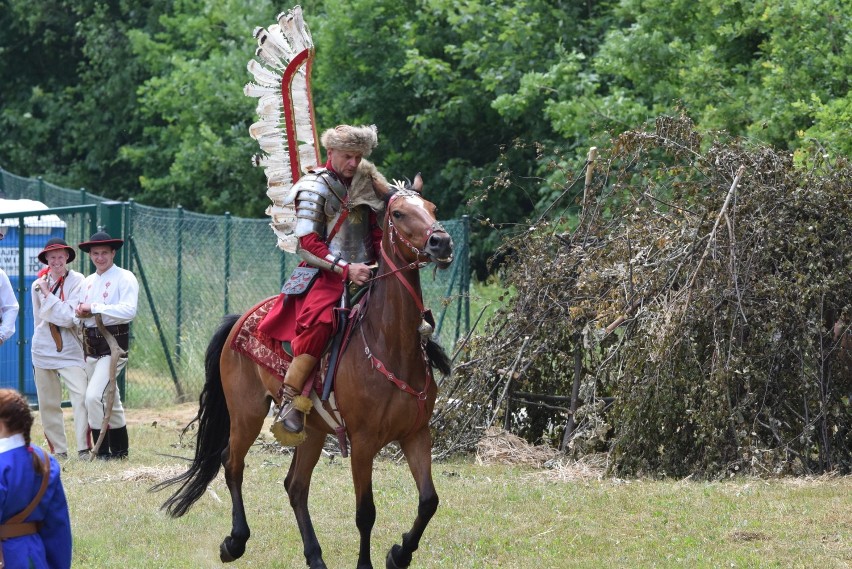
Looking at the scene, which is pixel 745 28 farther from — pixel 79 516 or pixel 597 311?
pixel 79 516

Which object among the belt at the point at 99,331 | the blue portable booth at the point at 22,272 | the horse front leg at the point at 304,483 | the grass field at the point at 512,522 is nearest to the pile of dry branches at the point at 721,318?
the grass field at the point at 512,522

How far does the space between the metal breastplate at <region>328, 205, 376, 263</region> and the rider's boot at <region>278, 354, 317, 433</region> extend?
61 cm

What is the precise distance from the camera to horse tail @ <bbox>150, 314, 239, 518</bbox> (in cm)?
815

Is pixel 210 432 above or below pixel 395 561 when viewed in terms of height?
above

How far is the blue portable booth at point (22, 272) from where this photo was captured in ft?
42.6

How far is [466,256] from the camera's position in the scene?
1443 centimetres

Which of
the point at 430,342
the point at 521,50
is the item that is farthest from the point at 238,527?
the point at 521,50

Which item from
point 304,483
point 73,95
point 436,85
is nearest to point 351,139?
point 304,483

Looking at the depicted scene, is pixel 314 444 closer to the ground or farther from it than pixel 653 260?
closer to the ground

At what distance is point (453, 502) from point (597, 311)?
6.87 ft

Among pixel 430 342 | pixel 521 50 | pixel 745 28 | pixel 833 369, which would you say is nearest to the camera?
pixel 430 342

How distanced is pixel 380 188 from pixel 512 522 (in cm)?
248

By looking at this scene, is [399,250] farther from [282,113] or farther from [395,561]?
[282,113]

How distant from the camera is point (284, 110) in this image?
8.09 metres
